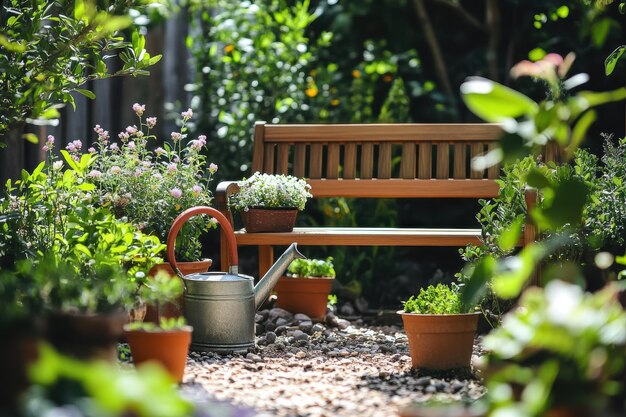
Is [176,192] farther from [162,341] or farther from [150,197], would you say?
[162,341]

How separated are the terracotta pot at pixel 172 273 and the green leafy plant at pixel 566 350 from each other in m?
1.90

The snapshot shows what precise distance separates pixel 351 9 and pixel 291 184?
2.33 m

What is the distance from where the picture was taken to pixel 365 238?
4203 millimetres

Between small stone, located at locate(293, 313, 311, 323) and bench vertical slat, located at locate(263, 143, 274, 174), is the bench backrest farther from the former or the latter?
small stone, located at locate(293, 313, 311, 323)

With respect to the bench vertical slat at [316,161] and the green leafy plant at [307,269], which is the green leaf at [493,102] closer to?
the green leafy plant at [307,269]

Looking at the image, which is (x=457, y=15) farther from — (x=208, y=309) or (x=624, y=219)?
(x=208, y=309)

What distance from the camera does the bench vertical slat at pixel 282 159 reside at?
4941 mm

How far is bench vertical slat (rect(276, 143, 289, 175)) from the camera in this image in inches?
195

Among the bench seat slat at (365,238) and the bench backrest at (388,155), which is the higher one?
the bench backrest at (388,155)

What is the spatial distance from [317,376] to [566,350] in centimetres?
165

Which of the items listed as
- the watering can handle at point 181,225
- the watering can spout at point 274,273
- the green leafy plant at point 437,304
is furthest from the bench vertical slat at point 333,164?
the green leafy plant at point 437,304

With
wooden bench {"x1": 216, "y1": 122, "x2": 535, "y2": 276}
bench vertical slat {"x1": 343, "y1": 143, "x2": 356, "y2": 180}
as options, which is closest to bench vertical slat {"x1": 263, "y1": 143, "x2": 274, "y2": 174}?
wooden bench {"x1": 216, "y1": 122, "x2": 535, "y2": 276}

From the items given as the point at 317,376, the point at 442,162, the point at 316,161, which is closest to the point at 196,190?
the point at 316,161

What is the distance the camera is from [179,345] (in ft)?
8.88
